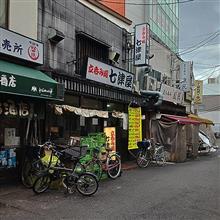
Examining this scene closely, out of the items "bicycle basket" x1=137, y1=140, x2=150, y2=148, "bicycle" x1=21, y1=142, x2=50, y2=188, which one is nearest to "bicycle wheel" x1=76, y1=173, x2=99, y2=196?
"bicycle" x1=21, y1=142, x2=50, y2=188

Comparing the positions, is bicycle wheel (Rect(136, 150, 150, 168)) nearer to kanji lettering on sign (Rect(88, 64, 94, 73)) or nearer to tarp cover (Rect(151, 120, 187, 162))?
tarp cover (Rect(151, 120, 187, 162))

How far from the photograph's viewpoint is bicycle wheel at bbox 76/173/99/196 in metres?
9.97

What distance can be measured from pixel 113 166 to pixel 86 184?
10.2ft

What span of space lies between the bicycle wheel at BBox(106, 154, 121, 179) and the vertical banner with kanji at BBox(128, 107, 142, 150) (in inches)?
179

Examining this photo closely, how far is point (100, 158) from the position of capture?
485 inches

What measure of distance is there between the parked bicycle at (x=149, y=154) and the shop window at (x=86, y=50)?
14.9 ft

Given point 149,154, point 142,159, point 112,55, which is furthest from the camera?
point 149,154

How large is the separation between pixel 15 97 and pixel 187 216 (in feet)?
19.8

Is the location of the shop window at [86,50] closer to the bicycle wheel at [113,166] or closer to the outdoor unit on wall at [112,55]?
the outdoor unit on wall at [112,55]

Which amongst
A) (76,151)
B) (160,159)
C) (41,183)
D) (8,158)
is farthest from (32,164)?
(160,159)

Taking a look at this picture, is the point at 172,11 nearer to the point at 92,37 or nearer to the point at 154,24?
the point at 154,24

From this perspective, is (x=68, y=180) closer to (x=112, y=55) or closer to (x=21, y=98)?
(x=21, y=98)

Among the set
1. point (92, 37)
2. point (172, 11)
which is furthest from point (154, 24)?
point (92, 37)

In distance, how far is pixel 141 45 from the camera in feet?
61.3
